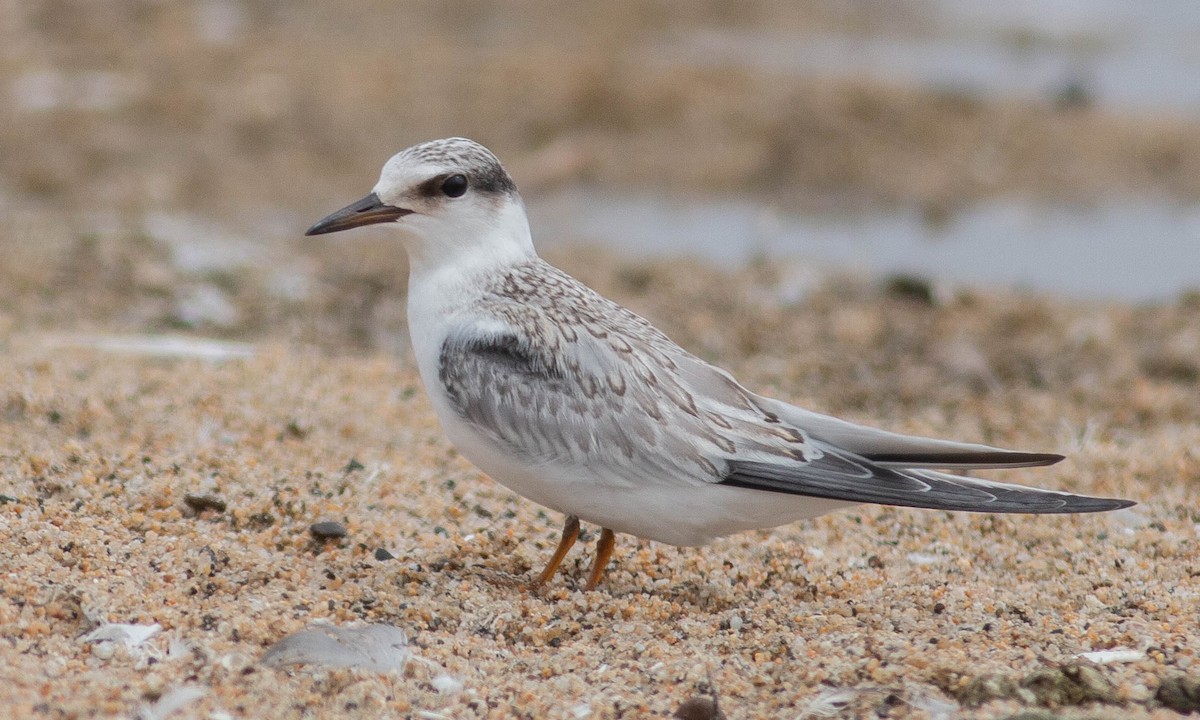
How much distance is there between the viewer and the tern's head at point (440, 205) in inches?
160

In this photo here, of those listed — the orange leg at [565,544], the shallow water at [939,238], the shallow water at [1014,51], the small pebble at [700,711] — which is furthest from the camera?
the shallow water at [1014,51]

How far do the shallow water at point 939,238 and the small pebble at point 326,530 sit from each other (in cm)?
441

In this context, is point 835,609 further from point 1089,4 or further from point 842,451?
point 1089,4

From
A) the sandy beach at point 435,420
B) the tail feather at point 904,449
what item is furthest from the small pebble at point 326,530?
the tail feather at point 904,449

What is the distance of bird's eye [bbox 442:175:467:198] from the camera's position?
409cm

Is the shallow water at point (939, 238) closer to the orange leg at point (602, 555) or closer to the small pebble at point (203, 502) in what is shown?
the orange leg at point (602, 555)

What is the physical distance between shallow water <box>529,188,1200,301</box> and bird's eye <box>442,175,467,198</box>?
409 centimetres

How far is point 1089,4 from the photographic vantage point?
543 inches

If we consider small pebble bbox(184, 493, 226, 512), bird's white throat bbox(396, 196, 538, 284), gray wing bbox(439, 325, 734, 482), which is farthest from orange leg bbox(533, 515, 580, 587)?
small pebble bbox(184, 493, 226, 512)

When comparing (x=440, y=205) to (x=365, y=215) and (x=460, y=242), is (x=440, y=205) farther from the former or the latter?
(x=365, y=215)

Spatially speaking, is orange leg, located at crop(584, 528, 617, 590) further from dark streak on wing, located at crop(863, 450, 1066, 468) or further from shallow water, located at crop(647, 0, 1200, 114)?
shallow water, located at crop(647, 0, 1200, 114)

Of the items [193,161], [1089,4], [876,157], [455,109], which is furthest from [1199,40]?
[193,161]

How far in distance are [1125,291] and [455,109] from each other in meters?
5.00

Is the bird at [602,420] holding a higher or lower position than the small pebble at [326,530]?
A: higher
